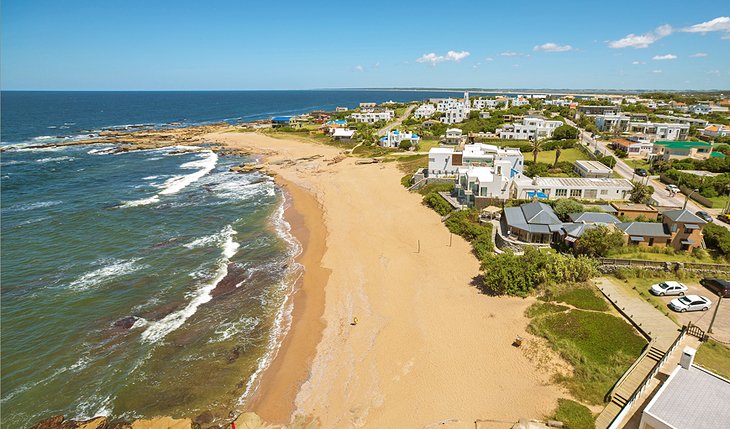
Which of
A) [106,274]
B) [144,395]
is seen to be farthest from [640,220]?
[106,274]

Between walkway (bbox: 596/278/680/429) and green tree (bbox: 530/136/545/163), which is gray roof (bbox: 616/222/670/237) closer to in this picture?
walkway (bbox: 596/278/680/429)

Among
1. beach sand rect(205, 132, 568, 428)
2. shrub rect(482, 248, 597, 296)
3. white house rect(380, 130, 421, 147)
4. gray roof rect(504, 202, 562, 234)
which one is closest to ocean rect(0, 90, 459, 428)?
beach sand rect(205, 132, 568, 428)

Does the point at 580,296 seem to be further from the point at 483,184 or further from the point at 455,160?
the point at 455,160

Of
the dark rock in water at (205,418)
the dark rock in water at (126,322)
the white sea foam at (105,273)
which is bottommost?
the dark rock in water at (205,418)

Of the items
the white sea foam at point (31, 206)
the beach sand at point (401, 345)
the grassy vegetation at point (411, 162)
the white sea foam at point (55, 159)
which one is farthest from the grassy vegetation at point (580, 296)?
the white sea foam at point (55, 159)

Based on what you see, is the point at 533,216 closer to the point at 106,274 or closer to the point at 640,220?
the point at 640,220

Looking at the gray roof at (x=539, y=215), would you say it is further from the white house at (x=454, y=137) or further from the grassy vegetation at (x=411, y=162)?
the white house at (x=454, y=137)

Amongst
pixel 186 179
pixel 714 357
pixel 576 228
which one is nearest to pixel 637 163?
pixel 576 228
